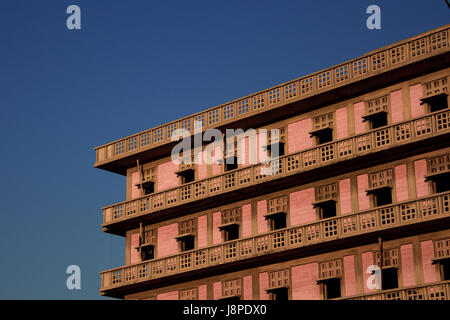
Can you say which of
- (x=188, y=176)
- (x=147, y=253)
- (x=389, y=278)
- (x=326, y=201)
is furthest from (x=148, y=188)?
(x=389, y=278)

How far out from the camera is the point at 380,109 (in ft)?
121

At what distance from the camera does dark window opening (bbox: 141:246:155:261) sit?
43.9 meters

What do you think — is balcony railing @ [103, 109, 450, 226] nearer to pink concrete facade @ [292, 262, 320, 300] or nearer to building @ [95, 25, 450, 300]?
building @ [95, 25, 450, 300]

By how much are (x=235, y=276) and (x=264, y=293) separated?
179 cm

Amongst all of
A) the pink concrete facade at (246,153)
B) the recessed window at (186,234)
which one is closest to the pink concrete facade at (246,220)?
the pink concrete facade at (246,153)

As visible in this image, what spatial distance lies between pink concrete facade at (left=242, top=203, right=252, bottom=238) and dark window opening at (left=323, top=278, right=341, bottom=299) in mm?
4783

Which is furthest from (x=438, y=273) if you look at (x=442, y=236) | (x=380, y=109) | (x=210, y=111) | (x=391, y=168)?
(x=210, y=111)

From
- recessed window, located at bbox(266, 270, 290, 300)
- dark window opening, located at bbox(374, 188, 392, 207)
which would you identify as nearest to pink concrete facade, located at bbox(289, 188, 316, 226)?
recessed window, located at bbox(266, 270, 290, 300)

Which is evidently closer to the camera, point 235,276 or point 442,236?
point 442,236

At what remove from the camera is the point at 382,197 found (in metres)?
36.2

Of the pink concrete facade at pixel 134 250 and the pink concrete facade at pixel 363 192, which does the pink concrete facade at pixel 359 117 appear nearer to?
→ the pink concrete facade at pixel 363 192

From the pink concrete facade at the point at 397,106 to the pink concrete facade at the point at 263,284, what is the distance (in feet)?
27.9

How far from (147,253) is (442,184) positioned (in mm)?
15743
